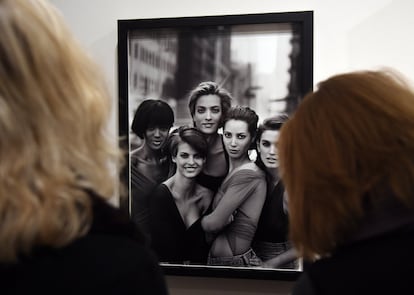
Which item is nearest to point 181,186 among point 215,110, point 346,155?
point 215,110

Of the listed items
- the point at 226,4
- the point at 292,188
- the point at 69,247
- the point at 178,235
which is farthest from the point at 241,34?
the point at 69,247

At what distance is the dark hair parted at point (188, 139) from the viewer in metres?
1.46

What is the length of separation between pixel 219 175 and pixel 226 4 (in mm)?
534

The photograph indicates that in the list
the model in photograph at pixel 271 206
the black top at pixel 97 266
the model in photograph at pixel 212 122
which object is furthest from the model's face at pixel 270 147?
the black top at pixel 97 266

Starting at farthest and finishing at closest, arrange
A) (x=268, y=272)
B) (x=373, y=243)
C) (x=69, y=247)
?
1. (x=268, y=272)
2. (x=373, y=243)
3. (x=69, y=247)

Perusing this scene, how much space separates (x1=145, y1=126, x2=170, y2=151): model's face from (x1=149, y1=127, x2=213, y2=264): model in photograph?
3 centimetres

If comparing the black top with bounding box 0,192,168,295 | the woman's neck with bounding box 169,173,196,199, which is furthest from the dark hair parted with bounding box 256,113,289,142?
the black top with bounding box 0,192,168,295

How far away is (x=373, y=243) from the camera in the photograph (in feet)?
2.28

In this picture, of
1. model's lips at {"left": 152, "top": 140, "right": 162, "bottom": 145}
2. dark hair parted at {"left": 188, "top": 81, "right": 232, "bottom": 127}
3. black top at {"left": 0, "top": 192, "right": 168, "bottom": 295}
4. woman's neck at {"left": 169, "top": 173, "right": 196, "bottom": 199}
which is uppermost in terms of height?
dark hair parted at {"left": 188, "top": 81, "right": 232, "bottom": 127}

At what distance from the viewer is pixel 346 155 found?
28.9 inches

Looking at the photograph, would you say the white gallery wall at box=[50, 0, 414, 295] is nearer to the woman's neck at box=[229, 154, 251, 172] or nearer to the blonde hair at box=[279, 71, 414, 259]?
the woman's neck at box=[229, 154, 251, 172]

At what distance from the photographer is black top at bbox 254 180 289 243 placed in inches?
55.6

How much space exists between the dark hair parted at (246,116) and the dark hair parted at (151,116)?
0.19 meters

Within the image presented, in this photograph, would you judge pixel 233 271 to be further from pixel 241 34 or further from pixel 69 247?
pixel 69 247
